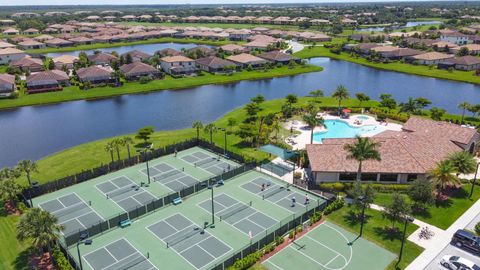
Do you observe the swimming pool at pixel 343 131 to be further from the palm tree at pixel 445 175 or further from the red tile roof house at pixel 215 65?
the red tile roof house at pixel 215 65

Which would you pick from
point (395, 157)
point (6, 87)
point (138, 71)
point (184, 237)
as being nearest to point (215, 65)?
point (138, 71)

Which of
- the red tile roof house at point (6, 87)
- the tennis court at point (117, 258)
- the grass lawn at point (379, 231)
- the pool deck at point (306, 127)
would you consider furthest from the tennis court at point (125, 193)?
the red tile roof house at point (6, 87)

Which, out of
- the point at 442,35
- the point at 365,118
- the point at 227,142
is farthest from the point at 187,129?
the point at 442,35

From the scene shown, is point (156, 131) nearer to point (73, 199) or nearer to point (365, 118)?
point (73, 199)

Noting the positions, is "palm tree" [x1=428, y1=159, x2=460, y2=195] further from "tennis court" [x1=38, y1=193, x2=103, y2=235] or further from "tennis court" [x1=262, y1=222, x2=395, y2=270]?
"tennis court" [x1=38, y1=193, x2=103, y2=235]

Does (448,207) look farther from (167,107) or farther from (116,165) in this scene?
(167,107)

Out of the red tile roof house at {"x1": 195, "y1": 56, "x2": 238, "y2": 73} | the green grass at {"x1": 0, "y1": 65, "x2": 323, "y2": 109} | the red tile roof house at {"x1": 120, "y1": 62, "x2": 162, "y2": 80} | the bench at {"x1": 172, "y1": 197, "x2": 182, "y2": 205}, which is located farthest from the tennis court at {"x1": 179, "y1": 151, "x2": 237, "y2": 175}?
the red tile roof house at {"x1": 195, "y1": 56, "x2": 238, "y2": 73}
